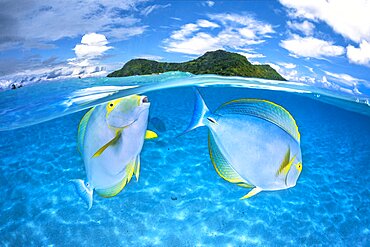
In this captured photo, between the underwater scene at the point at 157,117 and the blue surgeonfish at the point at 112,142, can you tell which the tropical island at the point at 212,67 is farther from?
the blue surgeonfish at the point at 112,142

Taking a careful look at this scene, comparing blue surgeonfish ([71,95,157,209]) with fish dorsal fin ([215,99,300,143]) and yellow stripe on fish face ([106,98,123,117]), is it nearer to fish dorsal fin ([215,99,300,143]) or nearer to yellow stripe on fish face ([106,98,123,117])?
yellow stripe on fish face ([106,98,123,117])

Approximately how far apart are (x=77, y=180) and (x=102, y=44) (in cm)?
633

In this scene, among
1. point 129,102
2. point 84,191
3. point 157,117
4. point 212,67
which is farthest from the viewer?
point 212,67

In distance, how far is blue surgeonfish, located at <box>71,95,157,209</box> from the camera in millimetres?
799

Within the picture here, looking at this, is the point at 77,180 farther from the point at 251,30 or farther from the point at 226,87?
the point at 226,87

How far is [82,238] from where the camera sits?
646 cm

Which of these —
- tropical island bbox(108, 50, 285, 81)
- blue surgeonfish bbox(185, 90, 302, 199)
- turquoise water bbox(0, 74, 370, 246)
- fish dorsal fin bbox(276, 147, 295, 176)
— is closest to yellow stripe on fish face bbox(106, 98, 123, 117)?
blue surgeonfish bbox(185, 90, 302, 199)

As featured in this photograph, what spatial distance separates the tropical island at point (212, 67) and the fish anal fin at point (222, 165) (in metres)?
9.63

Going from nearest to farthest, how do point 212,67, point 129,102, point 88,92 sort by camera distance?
point 129,102 → point 88,92 → point 212,67

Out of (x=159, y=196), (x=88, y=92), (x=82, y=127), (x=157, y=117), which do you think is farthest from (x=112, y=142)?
(x=88, y=92)

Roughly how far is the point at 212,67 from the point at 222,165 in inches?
410

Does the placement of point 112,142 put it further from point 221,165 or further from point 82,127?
point 221,165

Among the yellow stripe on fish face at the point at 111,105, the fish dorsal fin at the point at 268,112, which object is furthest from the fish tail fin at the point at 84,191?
the fish dorsal fin at the point at 268,112

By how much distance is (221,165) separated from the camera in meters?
1.02
